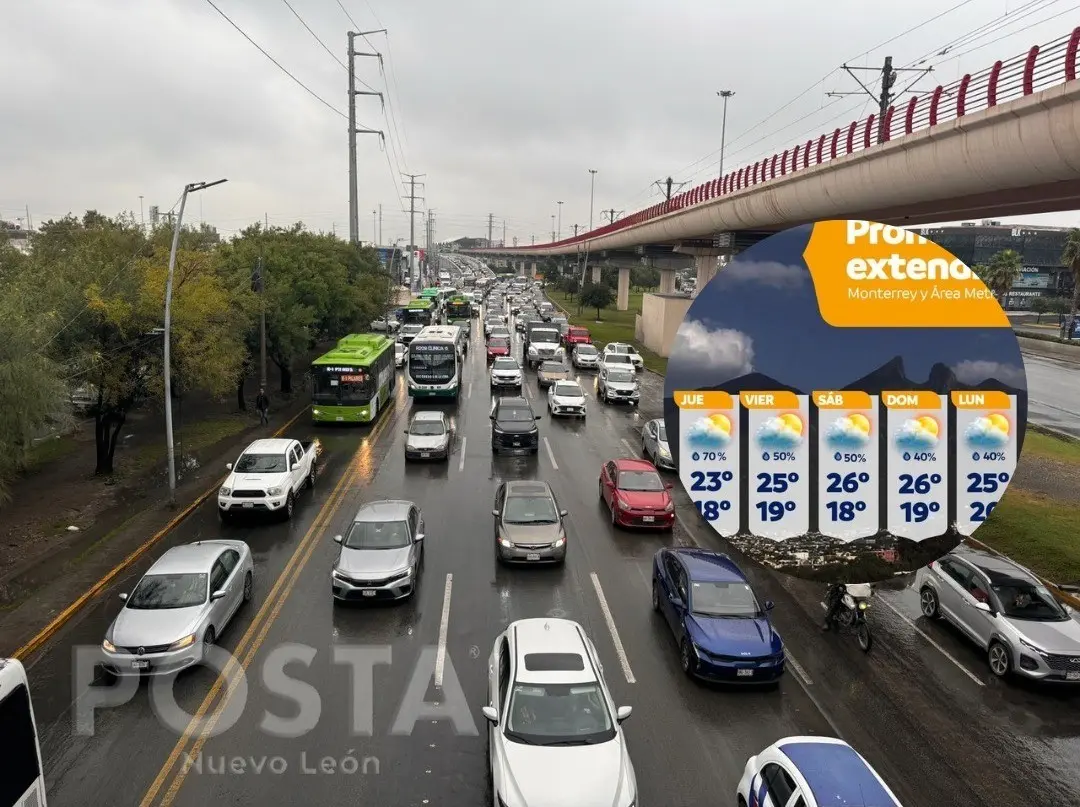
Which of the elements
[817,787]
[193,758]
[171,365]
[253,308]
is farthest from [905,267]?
[253,308]

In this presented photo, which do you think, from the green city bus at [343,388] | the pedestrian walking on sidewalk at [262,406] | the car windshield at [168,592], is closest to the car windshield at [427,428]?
the green city bus at [343,388]

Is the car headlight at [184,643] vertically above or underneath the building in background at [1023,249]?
underneath

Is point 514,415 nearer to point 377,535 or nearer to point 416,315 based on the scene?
point 377,535

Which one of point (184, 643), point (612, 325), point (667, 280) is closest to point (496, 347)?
point (667, 280)

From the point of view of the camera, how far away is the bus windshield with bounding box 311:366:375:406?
31.3 metres

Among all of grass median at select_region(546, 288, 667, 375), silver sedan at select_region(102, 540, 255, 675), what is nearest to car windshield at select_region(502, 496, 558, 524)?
silver sedan at select_region(102, 540, 255, 675)

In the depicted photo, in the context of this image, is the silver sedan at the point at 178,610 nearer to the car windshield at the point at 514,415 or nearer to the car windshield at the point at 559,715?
the car windshield at the point at 559,715

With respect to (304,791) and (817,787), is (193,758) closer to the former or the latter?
(304,791)

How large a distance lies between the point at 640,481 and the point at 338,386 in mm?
15648

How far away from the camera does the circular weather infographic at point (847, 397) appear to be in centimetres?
984

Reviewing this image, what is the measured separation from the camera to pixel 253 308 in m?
30.7

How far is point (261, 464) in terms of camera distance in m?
20.9

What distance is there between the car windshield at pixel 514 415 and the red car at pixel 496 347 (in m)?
23.0
